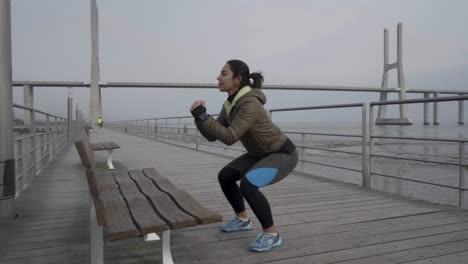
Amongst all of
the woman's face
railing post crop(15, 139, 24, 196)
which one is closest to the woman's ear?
the woman's face

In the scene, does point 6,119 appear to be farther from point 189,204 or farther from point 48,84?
point 48,84

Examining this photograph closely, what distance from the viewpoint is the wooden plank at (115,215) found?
1407mm

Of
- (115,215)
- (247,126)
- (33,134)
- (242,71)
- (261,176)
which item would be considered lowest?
(115,215)

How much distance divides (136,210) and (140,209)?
23 mm

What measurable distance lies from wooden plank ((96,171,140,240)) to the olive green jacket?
49 centimetres

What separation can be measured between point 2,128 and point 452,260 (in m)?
2.68

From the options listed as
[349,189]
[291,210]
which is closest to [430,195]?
[349,189]

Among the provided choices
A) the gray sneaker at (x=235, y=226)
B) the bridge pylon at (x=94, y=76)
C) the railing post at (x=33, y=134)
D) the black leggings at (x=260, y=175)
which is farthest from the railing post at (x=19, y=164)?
the bridge pylon at (x=94, y=76)

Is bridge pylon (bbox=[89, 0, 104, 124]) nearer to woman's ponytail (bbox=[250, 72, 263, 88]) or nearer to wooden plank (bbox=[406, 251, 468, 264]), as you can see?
woman's ponytail (bbox=[250, 72, 263, 88])

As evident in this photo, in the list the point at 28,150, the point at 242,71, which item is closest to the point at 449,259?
the point at 242,71

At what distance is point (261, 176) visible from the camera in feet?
6.66

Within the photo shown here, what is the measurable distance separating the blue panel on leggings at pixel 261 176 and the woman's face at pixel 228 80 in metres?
0.42

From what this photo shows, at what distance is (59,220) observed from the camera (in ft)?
8.74

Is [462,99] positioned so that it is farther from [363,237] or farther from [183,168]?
[183,168]
